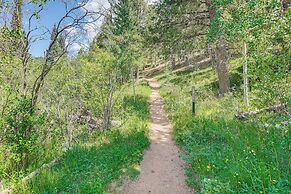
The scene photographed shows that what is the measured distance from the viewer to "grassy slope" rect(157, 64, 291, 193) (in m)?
3.40

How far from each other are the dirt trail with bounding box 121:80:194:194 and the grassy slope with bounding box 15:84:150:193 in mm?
288

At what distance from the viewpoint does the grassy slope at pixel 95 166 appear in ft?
14.8

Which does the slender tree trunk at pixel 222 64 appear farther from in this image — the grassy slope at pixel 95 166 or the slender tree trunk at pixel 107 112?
the grassy slope at pixel 95 166

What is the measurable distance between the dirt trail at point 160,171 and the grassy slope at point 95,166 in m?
0.29

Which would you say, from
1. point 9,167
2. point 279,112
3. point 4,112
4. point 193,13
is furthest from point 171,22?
point 9,167

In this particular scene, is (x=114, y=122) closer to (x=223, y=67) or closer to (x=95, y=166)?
(x=95, y=166)

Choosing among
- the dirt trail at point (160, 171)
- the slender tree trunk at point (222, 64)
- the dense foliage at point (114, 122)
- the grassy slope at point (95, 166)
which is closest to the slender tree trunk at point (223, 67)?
the slender tree trunk at point (222, 64)

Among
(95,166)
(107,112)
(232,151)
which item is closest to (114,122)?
(107,112)

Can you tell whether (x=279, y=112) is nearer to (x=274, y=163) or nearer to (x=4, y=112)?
(x=274, y=163)

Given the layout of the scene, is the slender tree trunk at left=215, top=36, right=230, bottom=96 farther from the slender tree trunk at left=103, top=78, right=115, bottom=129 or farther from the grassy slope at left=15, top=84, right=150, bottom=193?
the grassy slope at left=15, top=84, right=150, bottom=193

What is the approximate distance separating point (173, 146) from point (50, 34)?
466cm

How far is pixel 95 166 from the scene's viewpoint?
5.36m

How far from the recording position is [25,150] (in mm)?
5742

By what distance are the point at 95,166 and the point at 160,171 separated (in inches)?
60.7
